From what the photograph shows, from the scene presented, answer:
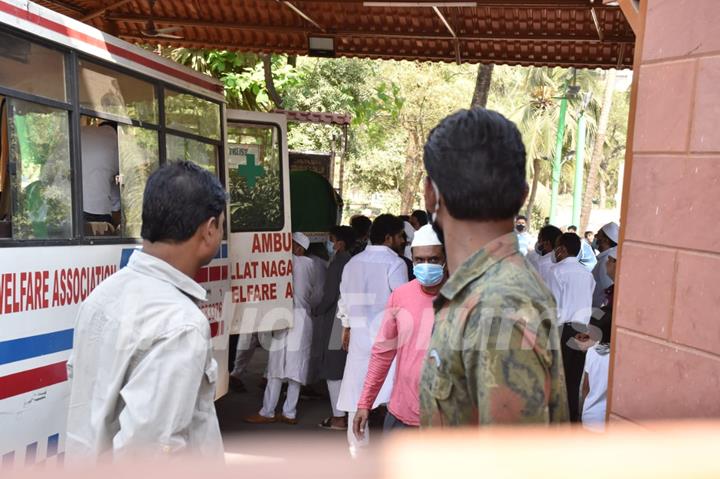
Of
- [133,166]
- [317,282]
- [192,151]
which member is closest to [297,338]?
[317,282]

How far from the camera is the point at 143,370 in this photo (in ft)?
6.27

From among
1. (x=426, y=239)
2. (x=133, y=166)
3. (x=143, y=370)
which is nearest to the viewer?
(x=143, y=370)

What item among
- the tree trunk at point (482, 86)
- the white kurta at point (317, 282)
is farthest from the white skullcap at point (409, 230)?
the tree trunk at point (482, 86)

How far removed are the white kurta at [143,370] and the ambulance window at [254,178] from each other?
4.81 m

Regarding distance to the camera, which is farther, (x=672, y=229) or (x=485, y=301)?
(x=672, y=229)

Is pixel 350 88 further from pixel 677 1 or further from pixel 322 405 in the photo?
pixel 677 1

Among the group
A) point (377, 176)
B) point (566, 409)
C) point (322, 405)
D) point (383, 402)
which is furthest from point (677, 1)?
point (377, 176)

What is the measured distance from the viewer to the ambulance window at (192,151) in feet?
18.9

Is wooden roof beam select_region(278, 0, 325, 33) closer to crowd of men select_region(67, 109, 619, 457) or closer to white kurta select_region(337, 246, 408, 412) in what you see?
white kurta select_region(337, 246, 408, 412)

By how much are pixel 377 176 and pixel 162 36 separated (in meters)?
23.8

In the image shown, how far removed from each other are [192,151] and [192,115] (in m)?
0.29

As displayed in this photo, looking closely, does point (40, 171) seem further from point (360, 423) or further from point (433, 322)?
point (433, 322)

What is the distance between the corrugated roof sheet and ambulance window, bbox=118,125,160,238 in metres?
3.08

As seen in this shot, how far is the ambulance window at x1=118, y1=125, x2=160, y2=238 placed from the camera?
5.11 metres
